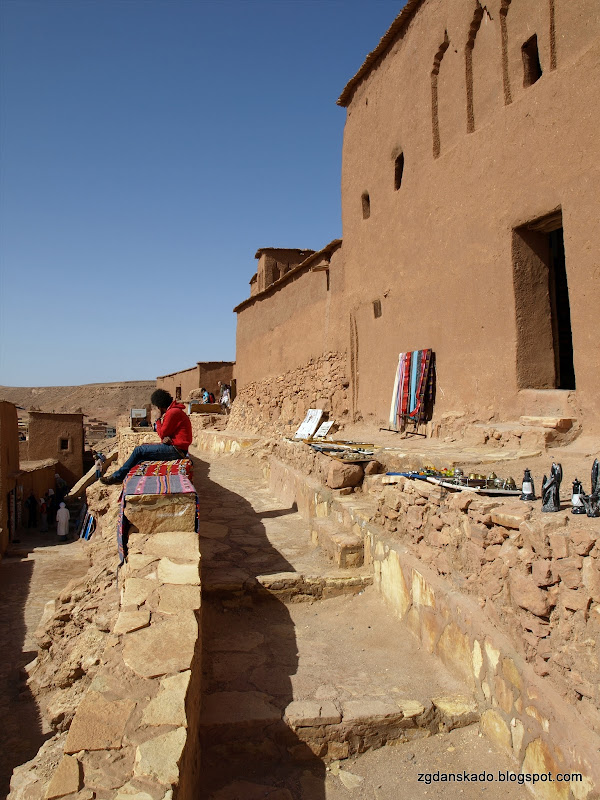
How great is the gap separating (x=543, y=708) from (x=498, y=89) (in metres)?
7.93

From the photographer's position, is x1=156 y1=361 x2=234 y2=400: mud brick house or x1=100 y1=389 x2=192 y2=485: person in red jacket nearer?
x1=100 y1=389 x2=192 y2=485: person in red jacket

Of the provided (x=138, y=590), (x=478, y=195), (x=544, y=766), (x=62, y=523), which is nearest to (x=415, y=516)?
(x=544, y=766)

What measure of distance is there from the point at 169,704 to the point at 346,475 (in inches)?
172

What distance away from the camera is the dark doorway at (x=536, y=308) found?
7.48 metres

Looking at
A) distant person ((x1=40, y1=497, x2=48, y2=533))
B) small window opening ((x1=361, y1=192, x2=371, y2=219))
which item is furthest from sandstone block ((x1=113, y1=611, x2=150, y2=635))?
distant person ((x1=40, y1=497, x2=48, y2=533))

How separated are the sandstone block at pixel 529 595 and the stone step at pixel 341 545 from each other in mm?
2383

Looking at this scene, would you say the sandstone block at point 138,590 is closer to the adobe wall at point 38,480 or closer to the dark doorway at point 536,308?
the dark doorway at point 536,308

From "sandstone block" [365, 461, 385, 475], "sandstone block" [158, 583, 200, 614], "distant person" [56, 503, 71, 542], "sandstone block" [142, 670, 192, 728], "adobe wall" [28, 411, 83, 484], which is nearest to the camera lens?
"sandstone block" [142, 670, 192, 728]

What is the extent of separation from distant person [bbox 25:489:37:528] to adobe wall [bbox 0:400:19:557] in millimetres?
1152

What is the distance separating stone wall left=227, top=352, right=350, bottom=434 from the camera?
41.6ft

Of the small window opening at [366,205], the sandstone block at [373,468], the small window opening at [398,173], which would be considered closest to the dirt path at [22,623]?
the sandstone block at [373,468]

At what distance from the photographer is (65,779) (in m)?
2.14

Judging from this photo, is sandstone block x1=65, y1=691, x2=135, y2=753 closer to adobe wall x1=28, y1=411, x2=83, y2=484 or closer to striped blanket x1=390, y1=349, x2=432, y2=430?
striped blanket x1=390, y1=349, x2=432, y2=430

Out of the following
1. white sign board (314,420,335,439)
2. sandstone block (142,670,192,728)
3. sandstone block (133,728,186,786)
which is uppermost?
white sign board (314,420,335,439)
